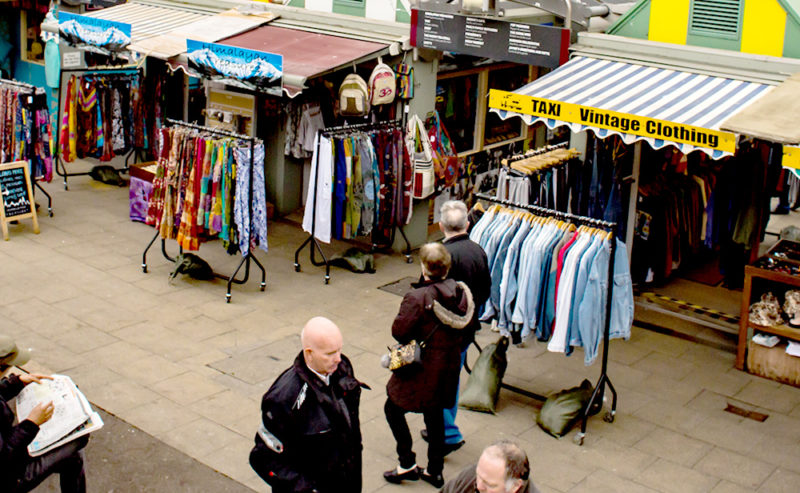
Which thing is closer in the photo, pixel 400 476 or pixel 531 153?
pixel 400 476

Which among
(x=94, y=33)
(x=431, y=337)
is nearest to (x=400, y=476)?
(x=431, y=337)

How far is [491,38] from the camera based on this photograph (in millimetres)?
10164

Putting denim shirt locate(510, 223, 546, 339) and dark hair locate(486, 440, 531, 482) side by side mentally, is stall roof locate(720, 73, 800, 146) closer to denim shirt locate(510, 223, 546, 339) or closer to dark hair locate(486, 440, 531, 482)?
denim shirt locate(510, 223, 546, 339)

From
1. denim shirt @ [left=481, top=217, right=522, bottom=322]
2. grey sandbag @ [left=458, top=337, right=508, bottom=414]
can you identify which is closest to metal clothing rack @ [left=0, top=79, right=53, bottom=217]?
grey sandbag @ [left=458, top=337, right=508, bottom=414]

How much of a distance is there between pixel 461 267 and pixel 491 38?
3968 millimetres

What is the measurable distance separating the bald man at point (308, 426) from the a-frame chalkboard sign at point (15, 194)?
26.0ft

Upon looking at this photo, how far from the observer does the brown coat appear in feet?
20.7

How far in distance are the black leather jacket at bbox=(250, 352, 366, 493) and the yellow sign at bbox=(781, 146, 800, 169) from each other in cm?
427

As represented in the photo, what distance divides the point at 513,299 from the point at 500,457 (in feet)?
10.8

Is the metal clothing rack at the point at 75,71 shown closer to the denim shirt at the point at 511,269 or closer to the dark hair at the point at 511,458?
the denim shirt at the point at 511,269

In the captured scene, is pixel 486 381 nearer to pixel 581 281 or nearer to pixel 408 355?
pixel 581 281

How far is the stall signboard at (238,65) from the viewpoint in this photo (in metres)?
10.2

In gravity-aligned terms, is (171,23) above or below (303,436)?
above

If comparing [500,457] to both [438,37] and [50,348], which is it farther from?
[438,37]
